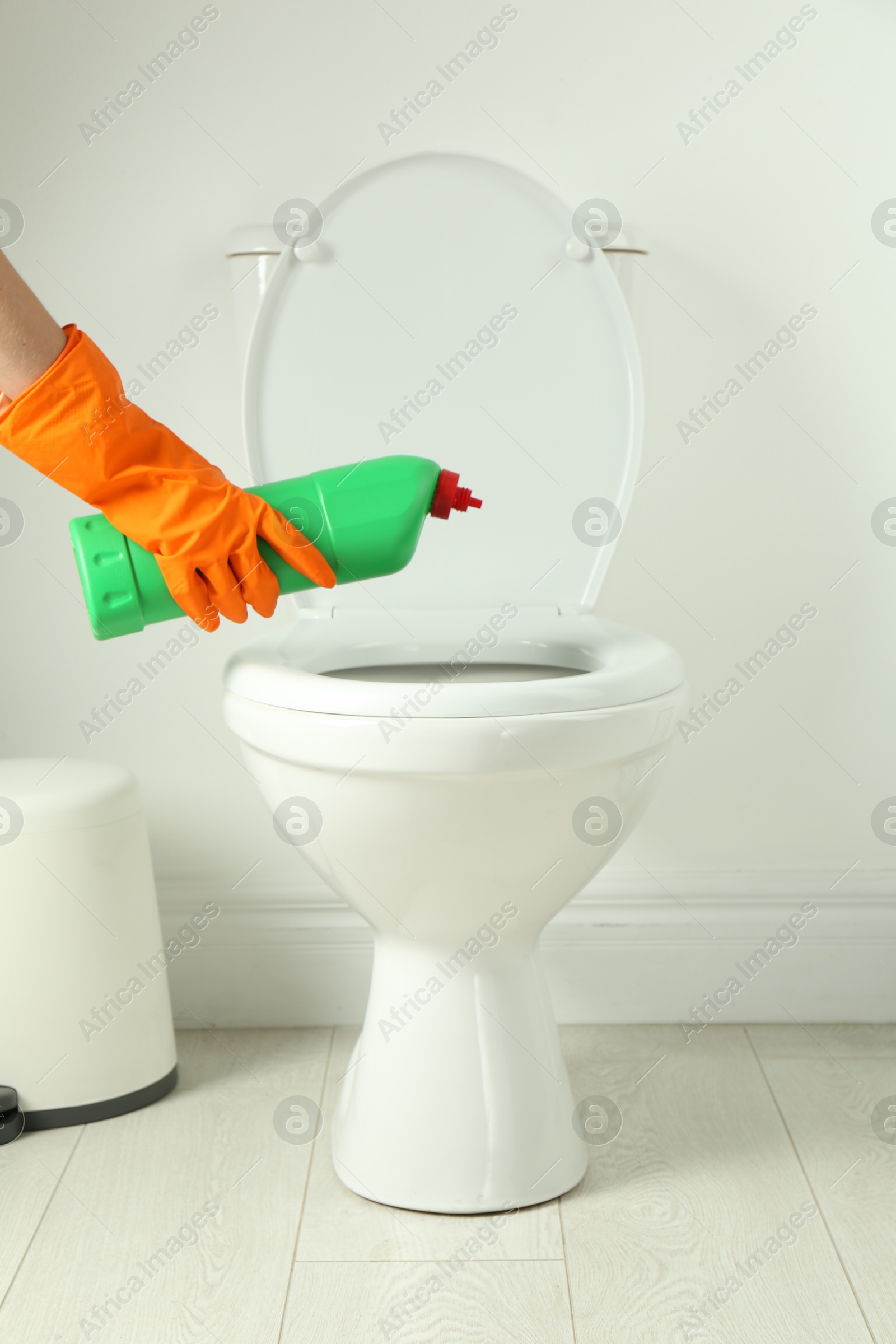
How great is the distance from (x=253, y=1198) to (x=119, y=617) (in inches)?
19.8

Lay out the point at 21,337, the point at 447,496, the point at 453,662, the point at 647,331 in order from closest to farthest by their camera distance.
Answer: the point at 21,337
the point at 447,496
the point at 453,662
the point at 647,331

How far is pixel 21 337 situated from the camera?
32.2 inches

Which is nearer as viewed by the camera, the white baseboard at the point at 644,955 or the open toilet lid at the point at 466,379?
the open toilet lid at the point at 466,379

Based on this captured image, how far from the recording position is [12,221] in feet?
4.02

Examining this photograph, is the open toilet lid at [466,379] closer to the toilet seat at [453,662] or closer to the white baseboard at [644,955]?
the toilet seat at [453,662]

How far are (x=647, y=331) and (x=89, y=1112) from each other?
0.94 m

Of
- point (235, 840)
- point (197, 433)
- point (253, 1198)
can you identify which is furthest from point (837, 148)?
point (253, 1198)

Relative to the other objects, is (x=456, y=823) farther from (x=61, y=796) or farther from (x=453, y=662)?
(x=61, y=796)

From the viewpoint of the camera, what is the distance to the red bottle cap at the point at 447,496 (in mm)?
920

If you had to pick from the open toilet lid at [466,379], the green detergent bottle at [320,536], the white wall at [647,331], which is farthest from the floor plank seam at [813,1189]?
the green detergent bottle at [320,536]

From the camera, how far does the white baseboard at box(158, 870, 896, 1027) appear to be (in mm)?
1331

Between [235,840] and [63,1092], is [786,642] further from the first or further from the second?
[63,1092]

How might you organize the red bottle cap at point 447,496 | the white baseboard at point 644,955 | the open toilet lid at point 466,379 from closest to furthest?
the red bottle cap at point 447,496
the open toilet lid at point 466,379
the white baseboard at point 644,955

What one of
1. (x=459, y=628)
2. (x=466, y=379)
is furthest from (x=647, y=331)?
(x=459, y=628)
